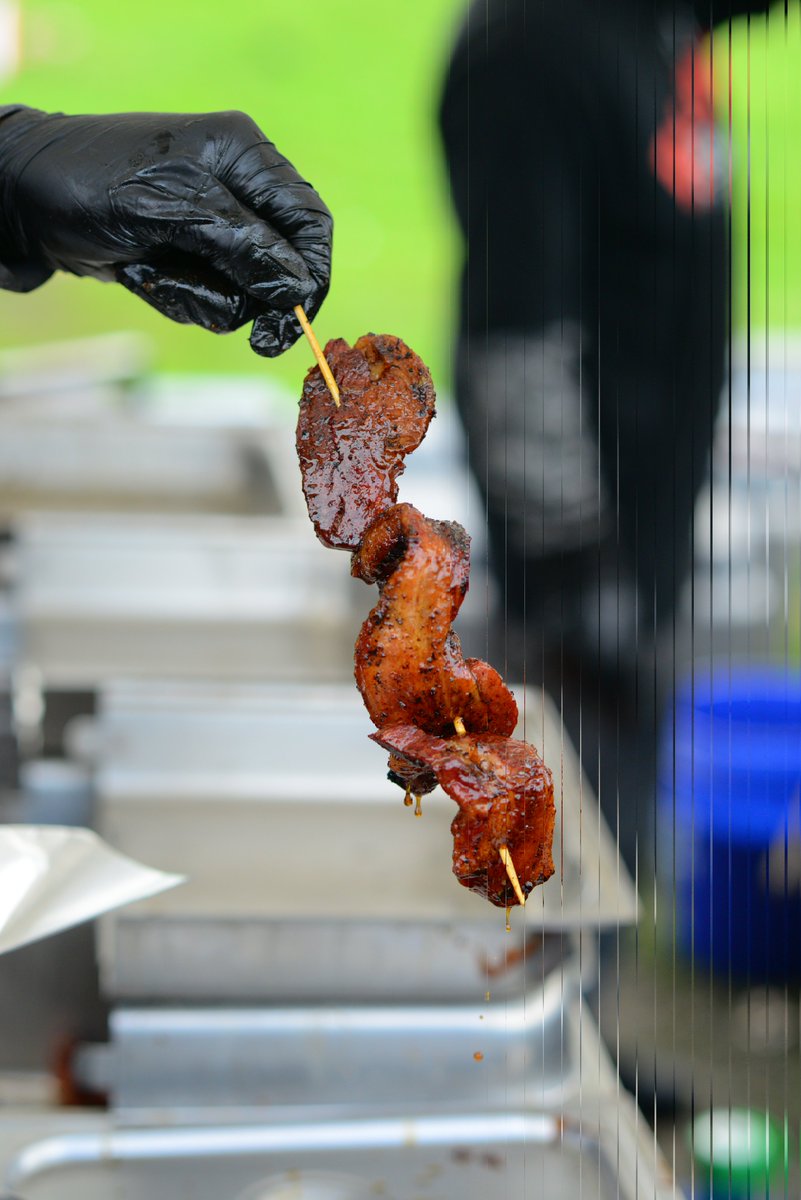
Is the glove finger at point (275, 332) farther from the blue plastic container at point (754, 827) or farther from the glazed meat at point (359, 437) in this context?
the blue plastic container at point (754, 827)

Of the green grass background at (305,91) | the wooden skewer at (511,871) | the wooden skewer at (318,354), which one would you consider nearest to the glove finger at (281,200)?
the wooden skewer at (318,354)

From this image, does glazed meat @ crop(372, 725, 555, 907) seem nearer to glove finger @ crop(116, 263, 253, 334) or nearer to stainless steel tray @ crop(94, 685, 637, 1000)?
stainless steel tray @ crop(94, 685, 637, 1000)

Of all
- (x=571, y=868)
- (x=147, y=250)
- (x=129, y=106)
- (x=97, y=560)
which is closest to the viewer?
(x=147, y=250)

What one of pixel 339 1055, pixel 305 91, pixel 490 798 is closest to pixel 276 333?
pixel 490 798

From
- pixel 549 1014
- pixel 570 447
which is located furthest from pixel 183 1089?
pixel 570 447

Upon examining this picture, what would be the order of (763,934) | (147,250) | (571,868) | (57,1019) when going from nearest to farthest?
(147,250), (571,868), (57,1019), (763,934)

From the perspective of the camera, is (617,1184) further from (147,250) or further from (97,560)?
(97,560)
